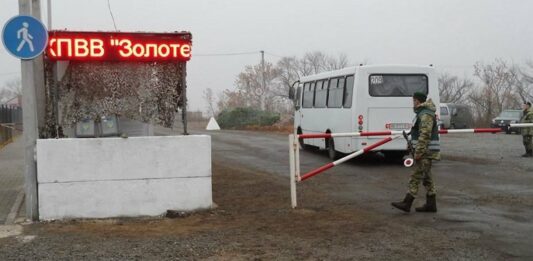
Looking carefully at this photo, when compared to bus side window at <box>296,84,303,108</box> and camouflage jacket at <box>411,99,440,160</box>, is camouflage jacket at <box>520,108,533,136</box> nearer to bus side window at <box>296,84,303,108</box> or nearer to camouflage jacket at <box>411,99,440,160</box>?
bus side window at <box>296,84,303,108</box>

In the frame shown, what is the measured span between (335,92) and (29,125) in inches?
417

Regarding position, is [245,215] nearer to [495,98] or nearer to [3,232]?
[3,232]

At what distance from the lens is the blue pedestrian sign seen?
25.7 feet

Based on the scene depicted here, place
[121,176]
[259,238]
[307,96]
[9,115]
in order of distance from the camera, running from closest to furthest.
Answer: [259,238] → [121,176] → [307,96] → [9,115]

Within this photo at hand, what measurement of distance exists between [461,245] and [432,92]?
32.5 ft

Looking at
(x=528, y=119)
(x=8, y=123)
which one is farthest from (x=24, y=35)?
(x=8, y=123)

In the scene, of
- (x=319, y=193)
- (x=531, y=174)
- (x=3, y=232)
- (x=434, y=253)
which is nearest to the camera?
(x=434, y=253)

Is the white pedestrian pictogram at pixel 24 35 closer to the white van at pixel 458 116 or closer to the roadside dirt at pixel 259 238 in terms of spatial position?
the roadside dirt at pixel 259 238

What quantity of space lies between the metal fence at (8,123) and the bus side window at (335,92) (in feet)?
51.0

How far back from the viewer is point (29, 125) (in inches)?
319

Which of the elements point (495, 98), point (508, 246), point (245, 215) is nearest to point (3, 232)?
point (245, 215)

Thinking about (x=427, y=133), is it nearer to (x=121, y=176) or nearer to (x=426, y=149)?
(x=426, y=149)

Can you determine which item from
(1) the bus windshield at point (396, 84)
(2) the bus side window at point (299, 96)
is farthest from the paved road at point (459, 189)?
(2) the bus side window at point (299, 96)

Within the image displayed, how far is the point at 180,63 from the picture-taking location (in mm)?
9102
